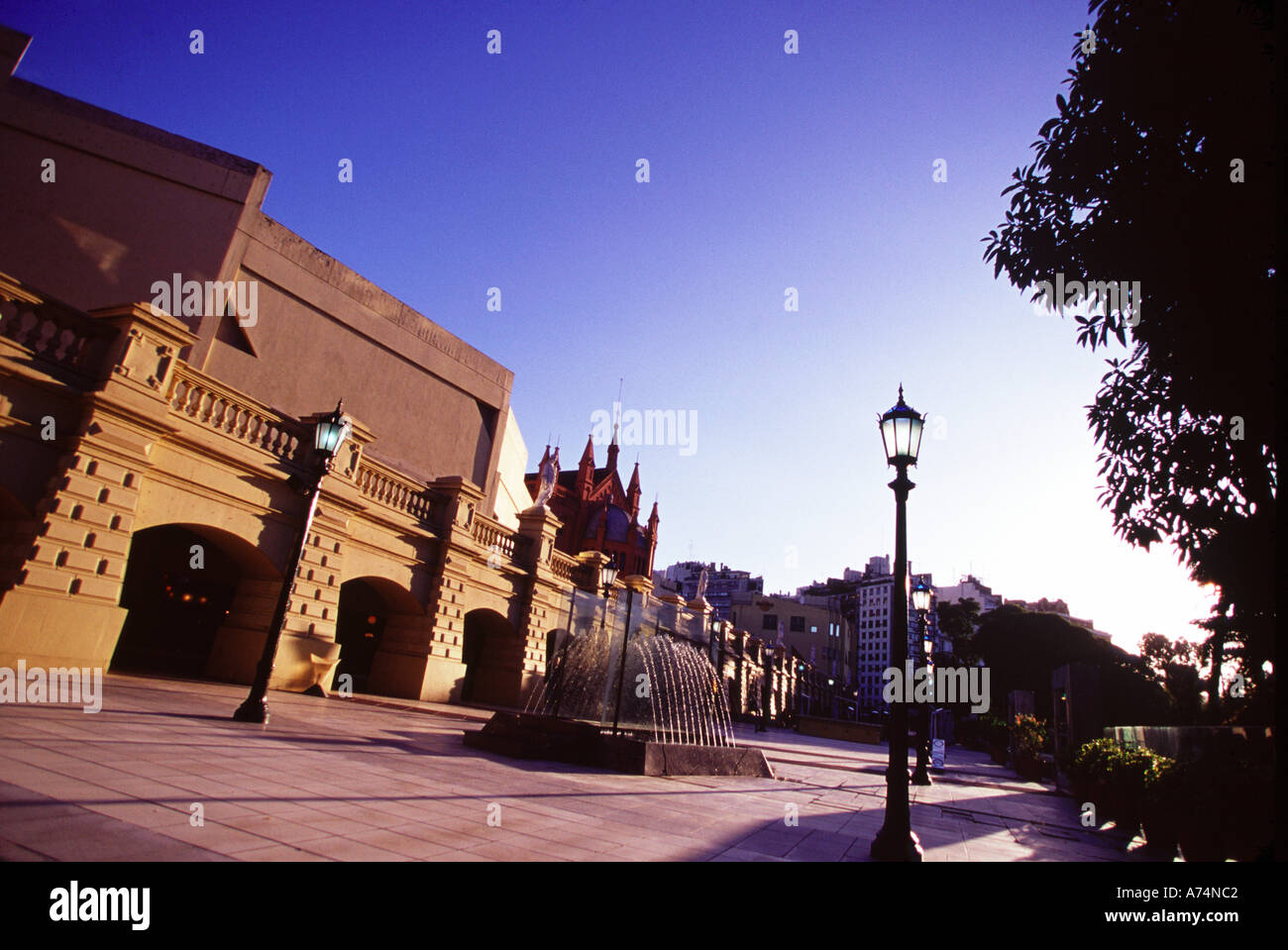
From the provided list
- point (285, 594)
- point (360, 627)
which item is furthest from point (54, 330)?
point (360, 627)

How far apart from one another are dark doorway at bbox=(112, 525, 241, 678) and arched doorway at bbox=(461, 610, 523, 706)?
761 cm

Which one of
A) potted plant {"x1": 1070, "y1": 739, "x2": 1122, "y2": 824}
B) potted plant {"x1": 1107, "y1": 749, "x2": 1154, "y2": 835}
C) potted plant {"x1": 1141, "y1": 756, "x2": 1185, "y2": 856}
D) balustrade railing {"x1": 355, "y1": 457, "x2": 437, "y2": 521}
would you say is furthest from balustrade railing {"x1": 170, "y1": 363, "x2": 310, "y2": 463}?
potted plant {"x1": 1070, "y1": 739, "x2": 1122, "y2": 824}

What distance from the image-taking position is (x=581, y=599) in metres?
25.2

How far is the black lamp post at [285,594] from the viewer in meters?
8.75

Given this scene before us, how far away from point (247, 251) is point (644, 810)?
64.4ft

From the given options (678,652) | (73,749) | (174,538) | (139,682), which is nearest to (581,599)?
(678,652)

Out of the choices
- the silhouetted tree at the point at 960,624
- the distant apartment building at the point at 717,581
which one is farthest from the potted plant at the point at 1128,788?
the distant apartment building at the point at 717,581

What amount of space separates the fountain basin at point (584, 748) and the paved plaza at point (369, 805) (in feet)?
1.14

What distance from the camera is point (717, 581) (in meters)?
122

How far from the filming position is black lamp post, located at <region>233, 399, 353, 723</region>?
344 inches

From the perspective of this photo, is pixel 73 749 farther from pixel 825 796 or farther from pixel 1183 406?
pixel 1183 406

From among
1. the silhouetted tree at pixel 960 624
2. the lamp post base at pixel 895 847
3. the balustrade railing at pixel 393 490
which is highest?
the silhouetted tree at pixel 960 624

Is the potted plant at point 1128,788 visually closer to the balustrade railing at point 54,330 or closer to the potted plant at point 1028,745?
the potted plant at point 1028,745

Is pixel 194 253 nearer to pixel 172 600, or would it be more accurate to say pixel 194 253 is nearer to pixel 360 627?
pixel 172 600
